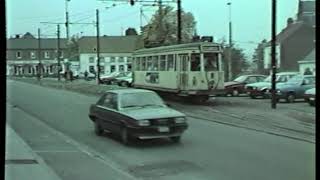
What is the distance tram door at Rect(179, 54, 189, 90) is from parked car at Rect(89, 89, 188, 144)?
1292cm

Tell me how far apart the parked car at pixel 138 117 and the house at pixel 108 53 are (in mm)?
90120

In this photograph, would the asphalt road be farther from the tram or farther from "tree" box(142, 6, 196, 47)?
"tree" box(142, 6, 196, 47)

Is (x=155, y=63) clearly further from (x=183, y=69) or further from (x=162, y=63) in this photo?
(x=183, y=69)

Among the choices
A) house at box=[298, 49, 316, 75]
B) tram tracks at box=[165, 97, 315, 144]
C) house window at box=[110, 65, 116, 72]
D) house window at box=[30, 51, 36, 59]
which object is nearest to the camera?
house at box=[298, 49, 316, 75]

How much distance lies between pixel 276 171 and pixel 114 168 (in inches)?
113

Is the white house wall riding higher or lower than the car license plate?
higher

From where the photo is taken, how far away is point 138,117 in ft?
49.5

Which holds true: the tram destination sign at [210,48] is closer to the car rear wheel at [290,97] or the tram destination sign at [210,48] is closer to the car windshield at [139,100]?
the car rear wheel at [290,97]

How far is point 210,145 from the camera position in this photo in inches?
599

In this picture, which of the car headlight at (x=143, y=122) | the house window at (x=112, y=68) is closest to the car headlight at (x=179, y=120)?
the car headlight at (x=143, y=122)

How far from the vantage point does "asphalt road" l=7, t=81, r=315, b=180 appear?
11.0 meters

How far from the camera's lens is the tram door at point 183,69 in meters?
30.4

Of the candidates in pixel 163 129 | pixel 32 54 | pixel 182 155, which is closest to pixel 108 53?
pixel 32 54

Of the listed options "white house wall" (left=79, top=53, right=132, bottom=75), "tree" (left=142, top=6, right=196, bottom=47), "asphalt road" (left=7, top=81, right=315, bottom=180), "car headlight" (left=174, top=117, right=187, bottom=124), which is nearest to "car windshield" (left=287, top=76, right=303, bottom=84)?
"asphalt road" (left=7, top=81, right=315, bottom=180)
